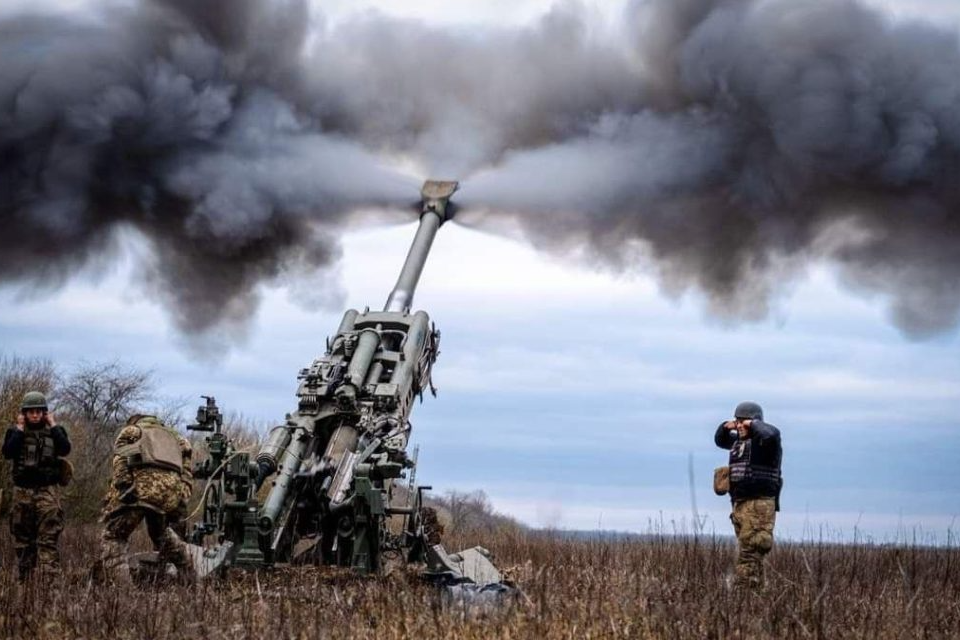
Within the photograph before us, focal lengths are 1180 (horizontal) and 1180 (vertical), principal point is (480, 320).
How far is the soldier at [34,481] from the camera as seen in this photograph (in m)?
12.3

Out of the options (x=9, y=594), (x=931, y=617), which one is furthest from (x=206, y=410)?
(x=931, y=617)

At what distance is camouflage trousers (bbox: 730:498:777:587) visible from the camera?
11648 millimetres

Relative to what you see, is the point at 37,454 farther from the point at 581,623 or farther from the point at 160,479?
the point at 581,623

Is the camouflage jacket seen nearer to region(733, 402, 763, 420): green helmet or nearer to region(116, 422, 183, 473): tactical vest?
region(116, 422, 183, 473): tactical vest

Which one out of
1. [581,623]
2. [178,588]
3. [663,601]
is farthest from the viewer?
[178,588]

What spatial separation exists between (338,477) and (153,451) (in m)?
2.20

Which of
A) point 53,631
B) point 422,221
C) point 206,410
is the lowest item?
point 53,631

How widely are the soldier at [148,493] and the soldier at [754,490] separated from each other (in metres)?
5.49

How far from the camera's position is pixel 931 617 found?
376 inches

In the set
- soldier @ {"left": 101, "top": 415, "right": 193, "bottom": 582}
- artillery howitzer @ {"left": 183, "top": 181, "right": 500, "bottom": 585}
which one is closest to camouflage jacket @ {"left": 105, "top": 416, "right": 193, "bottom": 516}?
soldier @ {"left": 101, "top": 415, "right": 193, "bottom": 582}

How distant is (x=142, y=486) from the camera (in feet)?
39.1

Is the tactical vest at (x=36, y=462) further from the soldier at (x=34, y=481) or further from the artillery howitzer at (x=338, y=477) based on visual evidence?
the artillery howitzer at (x=338, y=477)

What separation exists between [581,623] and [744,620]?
1154 mm

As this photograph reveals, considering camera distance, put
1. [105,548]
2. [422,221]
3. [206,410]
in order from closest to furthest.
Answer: [105,548]
[206,410]
[422,221]
